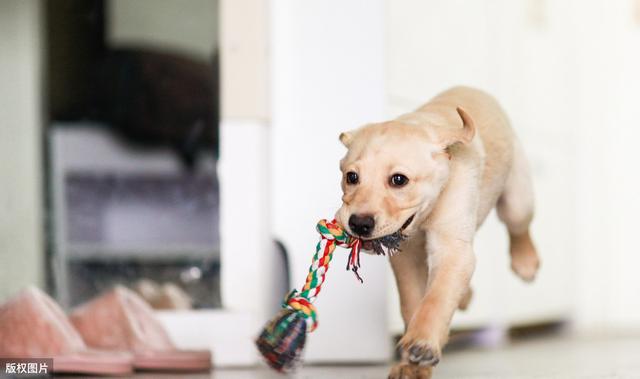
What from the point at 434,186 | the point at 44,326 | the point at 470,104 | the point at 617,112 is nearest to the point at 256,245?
the point at 44,326

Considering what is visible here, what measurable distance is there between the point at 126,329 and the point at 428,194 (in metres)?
0.90

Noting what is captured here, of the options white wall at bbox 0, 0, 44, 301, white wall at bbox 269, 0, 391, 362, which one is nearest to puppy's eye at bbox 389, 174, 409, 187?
white wall at bbox 269, 0, 391, 362

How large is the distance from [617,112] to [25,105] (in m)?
2.22

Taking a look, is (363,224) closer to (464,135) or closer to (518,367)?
(464,135)

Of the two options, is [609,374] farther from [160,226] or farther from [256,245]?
[160,226]

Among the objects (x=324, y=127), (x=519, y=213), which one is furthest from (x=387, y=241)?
(x=324, y=127)

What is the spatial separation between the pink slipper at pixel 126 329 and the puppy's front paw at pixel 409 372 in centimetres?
59

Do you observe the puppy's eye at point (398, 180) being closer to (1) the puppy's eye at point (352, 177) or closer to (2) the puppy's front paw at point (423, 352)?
(1) the puppy's eye at point (352, 177)

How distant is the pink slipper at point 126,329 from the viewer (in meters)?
2.08

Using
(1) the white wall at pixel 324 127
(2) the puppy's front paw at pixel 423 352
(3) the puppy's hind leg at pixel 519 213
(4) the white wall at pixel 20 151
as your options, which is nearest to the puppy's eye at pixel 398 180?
(2) the puppy's front paw at pixel 423 352

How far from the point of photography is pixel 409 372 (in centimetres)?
157

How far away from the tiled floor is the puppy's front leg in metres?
0.31

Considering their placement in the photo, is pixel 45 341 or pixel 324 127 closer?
pixel 45 341

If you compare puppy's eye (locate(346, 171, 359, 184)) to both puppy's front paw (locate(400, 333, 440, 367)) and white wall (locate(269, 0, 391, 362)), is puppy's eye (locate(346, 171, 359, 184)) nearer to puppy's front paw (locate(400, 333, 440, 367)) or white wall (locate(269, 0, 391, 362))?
puppy's front paw (locate(400, 333, 440, 367))
